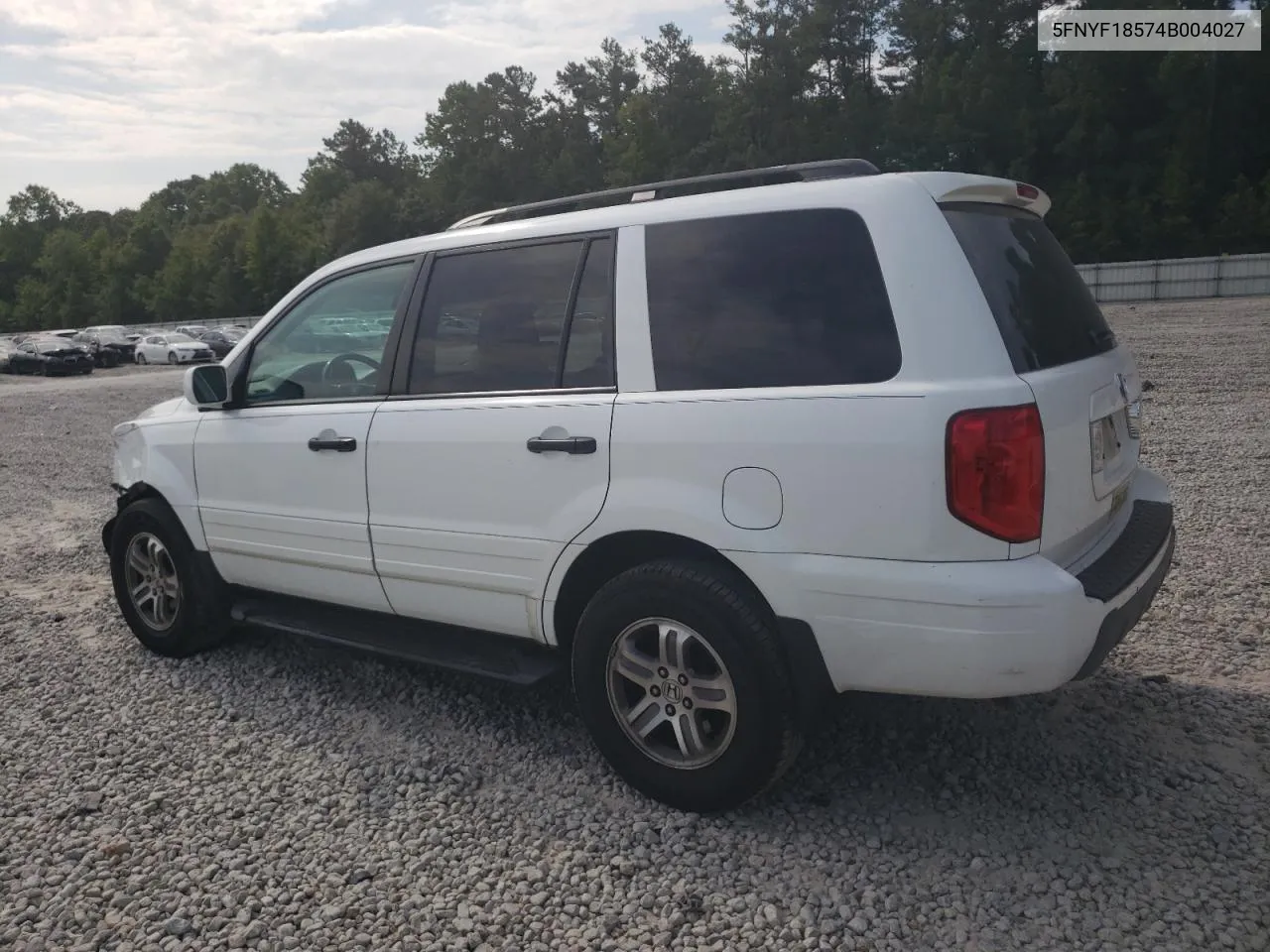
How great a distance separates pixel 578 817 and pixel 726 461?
1.30 metres

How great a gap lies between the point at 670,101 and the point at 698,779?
6412 cm

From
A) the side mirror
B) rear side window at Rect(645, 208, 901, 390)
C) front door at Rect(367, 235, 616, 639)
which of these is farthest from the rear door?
the side mirror

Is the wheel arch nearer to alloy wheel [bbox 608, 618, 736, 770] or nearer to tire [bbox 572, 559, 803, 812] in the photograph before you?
tire [bbox 572, 559, 803, 812]

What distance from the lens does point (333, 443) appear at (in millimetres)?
3912

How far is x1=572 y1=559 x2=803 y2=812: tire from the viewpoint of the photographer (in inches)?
117

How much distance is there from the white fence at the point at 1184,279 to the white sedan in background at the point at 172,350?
31.4 m

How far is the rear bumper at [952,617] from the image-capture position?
264 cm

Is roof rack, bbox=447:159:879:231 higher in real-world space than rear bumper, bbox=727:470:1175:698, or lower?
higher

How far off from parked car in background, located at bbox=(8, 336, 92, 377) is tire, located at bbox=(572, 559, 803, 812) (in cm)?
3748

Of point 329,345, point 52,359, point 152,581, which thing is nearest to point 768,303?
point 329,345

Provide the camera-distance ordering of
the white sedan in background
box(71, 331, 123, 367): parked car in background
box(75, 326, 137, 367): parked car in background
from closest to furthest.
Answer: box(71, 331, 123, 367): parked car in background → the white sedan in background → box(75, 326, 137, 367): parked car in background

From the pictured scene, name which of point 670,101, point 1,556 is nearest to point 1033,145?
point 670,101

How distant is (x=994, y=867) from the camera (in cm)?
288

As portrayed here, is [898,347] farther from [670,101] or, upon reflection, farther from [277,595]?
[670,101]
